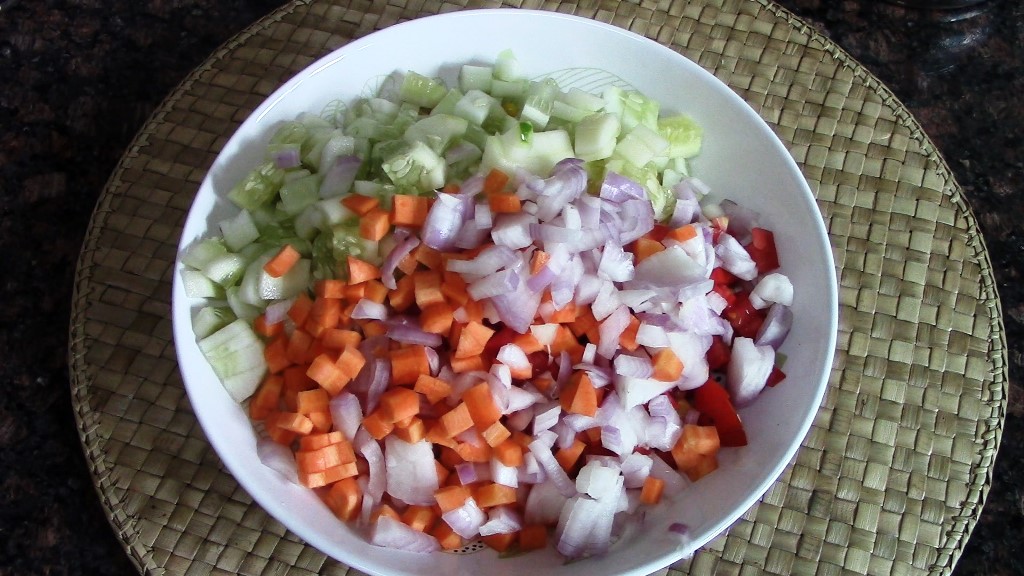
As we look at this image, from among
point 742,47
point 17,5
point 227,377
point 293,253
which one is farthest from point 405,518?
point 17,5

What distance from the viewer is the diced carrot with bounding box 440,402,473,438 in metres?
1.20

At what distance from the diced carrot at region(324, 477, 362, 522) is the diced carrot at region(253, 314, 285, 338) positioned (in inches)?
11.3

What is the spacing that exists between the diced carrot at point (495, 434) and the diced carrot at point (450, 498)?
87 mm

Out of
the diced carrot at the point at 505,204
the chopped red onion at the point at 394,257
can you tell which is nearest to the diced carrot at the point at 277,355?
the chopped red onion at the point at 394,257

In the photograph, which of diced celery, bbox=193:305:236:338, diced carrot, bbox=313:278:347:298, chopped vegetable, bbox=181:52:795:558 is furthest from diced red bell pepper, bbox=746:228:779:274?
diced celery, bbox=193:305:236:338

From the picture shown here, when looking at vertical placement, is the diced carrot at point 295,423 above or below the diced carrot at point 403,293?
below

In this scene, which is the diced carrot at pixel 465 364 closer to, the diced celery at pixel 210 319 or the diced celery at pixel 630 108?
the diced celery at pixel 210 319

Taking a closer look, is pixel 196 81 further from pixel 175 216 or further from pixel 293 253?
pixel 293 253

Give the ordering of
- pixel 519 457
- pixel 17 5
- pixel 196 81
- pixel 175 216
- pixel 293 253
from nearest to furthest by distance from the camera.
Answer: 1. pixel 519 457
2. pixel 293 253
3. pixel 175 216
4. pixel 196 81
5. pixel 17 5

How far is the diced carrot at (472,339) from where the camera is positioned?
1.23 meters

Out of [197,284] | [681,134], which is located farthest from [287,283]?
[681,134]

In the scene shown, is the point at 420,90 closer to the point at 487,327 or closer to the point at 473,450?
the point at 487,327

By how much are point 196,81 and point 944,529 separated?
5.96ft

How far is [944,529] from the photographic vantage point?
1.37 meters
